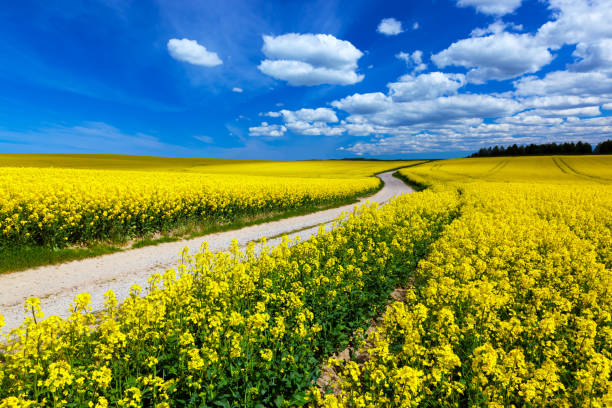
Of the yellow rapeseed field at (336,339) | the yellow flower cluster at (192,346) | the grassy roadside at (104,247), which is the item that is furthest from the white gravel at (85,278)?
the yellow flower cluster at (192,346)

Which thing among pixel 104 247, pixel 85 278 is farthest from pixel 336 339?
pixel 104 247

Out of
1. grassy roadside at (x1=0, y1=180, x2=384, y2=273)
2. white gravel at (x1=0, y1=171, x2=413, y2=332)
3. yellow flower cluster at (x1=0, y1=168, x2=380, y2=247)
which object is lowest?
white gravel at (x1=0, y1=171, x2=413, y2=332)

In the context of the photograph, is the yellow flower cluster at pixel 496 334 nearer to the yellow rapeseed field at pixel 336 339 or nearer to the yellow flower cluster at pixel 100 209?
the yellow rapeseed field at pixel 336 339

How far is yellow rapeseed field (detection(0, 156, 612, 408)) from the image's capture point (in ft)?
10.3

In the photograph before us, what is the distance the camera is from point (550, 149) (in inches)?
4466

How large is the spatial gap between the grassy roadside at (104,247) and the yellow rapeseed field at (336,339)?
16.4 feet

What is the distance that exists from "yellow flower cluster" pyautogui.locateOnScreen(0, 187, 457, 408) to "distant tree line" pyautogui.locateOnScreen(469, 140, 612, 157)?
14331 centimetres

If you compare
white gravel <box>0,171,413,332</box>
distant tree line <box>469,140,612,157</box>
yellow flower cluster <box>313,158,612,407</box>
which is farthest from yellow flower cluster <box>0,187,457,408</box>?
distant tree line <box>469,140,612,157</box>

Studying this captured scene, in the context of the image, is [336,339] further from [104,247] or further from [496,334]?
[104,247]

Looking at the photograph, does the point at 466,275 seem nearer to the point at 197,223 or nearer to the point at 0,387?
the point at 0,387

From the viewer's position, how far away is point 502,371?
3.25m

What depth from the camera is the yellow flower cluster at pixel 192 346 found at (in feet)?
10.4

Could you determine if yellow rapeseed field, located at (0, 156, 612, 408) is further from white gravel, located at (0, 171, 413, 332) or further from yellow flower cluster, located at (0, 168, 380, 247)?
yellow flower cluster, located at (0, 168, 380, 247)

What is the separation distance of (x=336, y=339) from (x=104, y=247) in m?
10.4
